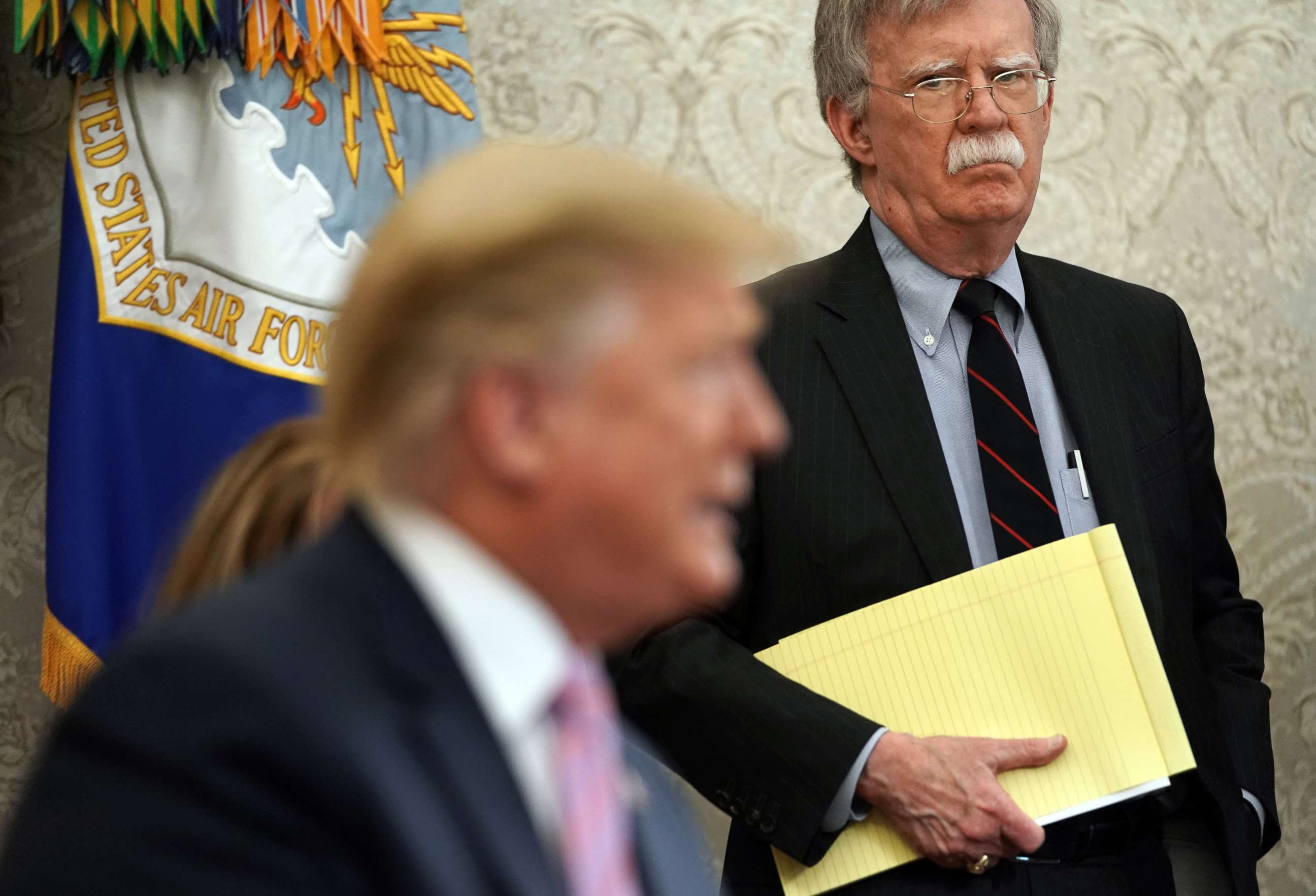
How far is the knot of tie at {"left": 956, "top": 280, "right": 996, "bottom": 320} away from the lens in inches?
72.6

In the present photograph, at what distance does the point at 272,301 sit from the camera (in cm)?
238

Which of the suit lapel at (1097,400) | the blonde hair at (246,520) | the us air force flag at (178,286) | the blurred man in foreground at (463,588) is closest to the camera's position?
the blurred man in foreground at (463,588)

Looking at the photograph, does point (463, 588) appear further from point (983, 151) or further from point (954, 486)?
point (983, 151)

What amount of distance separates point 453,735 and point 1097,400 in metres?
1.35

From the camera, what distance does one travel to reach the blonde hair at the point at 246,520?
3.04 feet

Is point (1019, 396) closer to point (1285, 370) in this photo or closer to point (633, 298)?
point (633, 298)

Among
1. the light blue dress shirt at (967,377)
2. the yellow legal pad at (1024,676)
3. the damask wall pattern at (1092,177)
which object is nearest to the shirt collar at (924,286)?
the light blue dress shirt at (967,377)

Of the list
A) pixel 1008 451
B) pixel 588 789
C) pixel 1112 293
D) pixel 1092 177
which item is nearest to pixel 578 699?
pixel 588 789

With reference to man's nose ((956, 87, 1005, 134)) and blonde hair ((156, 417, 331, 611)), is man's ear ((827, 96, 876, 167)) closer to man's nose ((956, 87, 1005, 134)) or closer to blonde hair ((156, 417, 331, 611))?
man's nose ((956, 87, 1005, 134))

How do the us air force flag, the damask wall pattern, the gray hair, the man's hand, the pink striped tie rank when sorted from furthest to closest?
the damask wall pattern → the us air force flag → the gray hair → the man's hand → the pink striped tie

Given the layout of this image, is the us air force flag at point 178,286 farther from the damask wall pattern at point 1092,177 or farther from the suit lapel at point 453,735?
the suit lapel at point 453,735

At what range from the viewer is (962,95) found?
1876mm

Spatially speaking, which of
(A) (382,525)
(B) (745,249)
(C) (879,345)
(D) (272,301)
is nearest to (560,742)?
(A) (382,525)

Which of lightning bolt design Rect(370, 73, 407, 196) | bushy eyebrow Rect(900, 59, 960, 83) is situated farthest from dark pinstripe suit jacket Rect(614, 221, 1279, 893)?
lightning bolt design Rect(370, 73, 407, 196)
